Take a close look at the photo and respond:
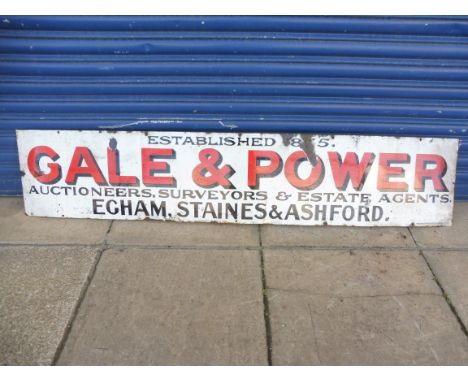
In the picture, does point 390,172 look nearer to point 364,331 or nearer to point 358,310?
point 358,310

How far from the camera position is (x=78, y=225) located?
3.91 meters

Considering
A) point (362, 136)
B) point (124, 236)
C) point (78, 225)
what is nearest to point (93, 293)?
point (124, 236)

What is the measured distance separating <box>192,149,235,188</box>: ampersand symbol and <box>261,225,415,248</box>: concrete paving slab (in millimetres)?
508

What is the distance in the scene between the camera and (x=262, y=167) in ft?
12.8

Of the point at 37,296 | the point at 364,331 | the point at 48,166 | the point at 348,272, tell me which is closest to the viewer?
the point at 364,331

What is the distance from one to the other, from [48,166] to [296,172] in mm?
2045

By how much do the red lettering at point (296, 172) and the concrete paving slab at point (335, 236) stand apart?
35 cm

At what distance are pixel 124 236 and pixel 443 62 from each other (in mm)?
2897

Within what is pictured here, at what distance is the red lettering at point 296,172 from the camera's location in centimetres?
388

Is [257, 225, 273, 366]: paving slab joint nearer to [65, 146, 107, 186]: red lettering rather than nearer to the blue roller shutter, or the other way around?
the blue roller shutter

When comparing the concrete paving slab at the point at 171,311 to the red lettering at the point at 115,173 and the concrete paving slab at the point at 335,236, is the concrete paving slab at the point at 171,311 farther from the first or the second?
the red lettering at the point at 115,173

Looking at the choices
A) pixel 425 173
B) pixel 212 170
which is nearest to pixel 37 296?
pixel 212 170

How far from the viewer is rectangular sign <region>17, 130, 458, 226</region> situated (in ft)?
12.7

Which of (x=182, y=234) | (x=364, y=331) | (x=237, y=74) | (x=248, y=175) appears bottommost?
(x=364, y=331)
